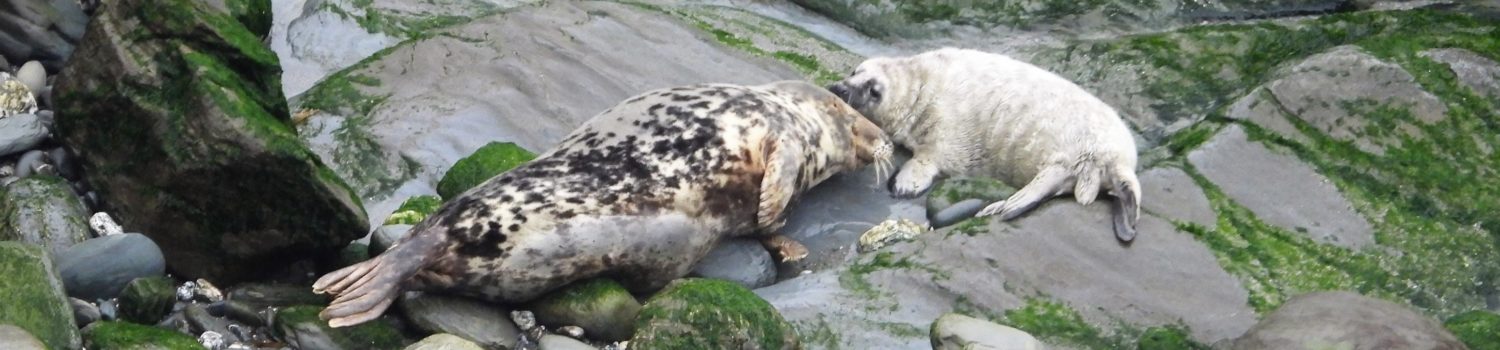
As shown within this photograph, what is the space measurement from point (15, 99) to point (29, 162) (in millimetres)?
477

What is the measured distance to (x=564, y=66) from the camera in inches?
310

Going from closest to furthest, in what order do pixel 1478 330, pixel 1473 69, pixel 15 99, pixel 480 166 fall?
1. pixel 1478 330
2. pixel 480 166
3. pixel 15 99
4. pixel 1473 69

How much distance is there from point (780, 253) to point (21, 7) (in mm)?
3421

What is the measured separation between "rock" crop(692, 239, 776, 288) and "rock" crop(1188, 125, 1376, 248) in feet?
5.88

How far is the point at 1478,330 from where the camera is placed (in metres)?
5.69

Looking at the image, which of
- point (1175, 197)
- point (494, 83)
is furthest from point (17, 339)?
point (1175, 197)

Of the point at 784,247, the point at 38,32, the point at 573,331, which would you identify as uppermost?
the point at 38,32

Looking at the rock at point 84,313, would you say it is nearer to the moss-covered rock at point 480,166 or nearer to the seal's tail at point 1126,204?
the moss-covered rock at point 480,166

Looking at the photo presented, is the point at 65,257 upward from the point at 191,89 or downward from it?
downward

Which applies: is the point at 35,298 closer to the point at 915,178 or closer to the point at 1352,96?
the point at 915,178

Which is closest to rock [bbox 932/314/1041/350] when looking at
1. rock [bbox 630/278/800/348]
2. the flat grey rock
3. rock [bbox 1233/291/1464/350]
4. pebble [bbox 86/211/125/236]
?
rock [bbox 630/278/800/348]

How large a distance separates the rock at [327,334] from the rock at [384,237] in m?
0.50

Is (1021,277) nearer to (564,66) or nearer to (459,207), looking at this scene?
(459,207)

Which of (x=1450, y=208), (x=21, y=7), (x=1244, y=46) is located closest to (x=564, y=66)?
(x=21, y=7)
